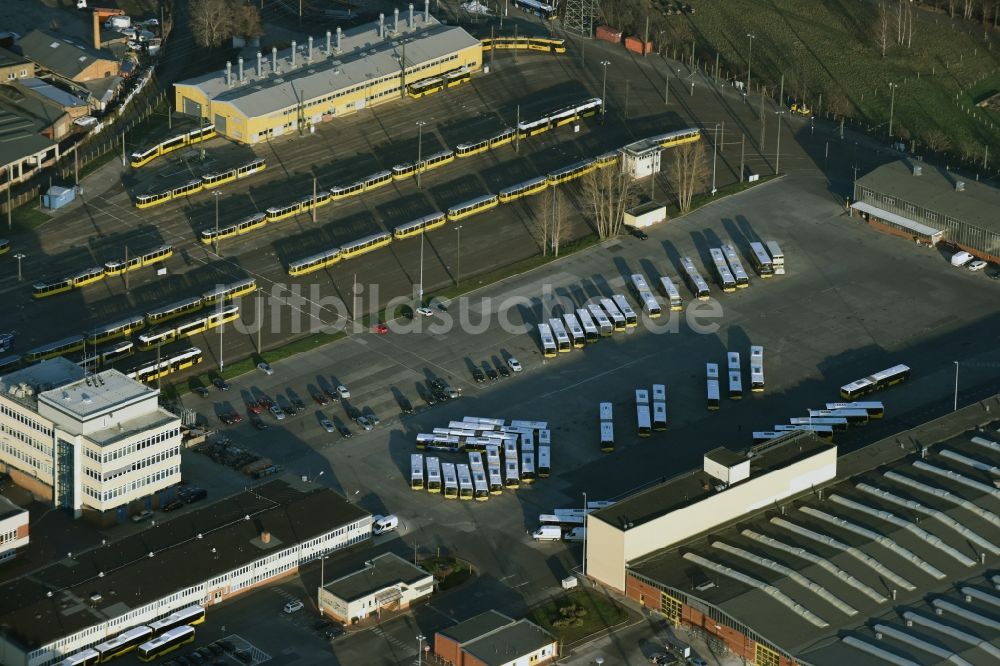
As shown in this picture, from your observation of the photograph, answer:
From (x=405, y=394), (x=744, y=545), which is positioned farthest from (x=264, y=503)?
(x=744, y=545)

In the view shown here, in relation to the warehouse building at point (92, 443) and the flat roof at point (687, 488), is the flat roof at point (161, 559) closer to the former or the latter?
the warehouse building at point (92, 443)

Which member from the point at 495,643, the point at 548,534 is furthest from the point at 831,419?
the point at 495,643

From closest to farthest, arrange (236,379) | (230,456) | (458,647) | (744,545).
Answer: (458,647)
(744,545)
(230,456)
(236,379)

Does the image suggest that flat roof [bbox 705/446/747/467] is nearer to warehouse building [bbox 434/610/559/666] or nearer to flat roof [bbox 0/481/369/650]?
warehouse building [bbox 434/610/559/666]

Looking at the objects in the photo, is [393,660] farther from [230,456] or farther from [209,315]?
[209,315]

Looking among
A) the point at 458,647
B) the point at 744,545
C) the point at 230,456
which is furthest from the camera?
the point at 230,456

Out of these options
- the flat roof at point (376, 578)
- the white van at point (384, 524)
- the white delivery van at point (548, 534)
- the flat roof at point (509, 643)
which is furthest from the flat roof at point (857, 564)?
the white van at point (384, 524)

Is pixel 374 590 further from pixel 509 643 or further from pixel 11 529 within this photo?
pixel 11 529

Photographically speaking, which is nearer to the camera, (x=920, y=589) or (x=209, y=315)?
(x=920, y=589)
